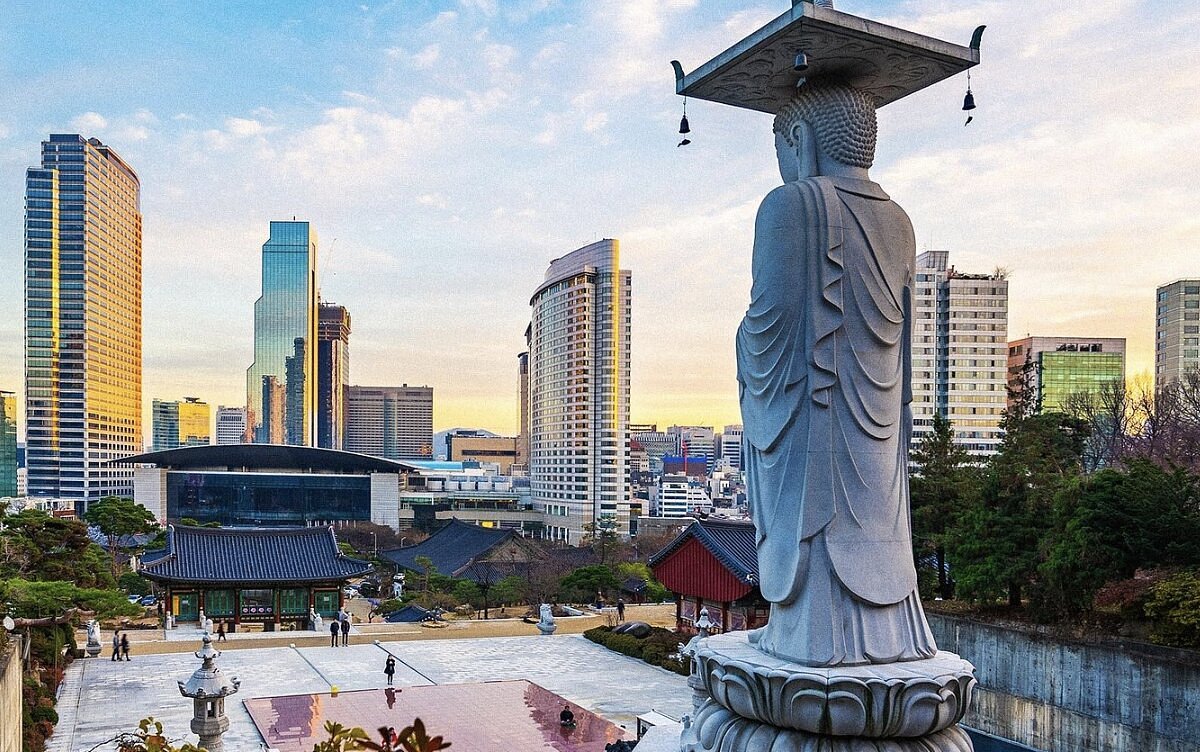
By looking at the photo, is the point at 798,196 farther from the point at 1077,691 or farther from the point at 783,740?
the point at 1077,691

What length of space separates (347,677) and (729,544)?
9.58 meters

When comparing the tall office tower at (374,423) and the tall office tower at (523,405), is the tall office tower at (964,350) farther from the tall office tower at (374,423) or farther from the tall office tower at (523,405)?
the tall office tower at (374,423)

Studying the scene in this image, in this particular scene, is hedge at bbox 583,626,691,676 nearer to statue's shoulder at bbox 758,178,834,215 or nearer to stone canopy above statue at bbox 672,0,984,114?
statue's shoulder at bbox 758,178,834,215

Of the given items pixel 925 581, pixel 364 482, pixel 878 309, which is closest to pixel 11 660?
pixel 878 309

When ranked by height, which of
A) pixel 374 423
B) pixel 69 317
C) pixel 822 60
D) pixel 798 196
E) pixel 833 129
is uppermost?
pixel 69 317

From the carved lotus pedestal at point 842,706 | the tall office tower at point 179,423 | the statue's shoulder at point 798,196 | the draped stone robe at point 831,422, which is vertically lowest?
the tall office tower at point 179,423

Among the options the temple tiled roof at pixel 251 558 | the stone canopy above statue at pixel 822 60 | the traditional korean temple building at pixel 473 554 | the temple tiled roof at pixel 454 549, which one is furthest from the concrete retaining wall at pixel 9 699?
the temple tiled roof at pixel 454 549

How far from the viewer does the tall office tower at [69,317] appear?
7462 cm

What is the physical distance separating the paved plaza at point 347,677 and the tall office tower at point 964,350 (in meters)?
41.2

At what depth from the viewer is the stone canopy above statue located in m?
7.42

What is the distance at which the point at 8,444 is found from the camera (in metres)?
84.4

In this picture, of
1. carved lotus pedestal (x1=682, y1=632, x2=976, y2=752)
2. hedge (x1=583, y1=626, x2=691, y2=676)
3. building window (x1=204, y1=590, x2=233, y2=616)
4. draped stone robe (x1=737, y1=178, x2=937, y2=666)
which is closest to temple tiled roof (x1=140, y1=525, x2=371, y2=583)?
building window (x1=204, y1=590, x2=233, y2=616)

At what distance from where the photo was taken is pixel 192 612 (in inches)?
1160

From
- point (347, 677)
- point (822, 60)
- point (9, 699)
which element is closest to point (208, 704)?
point (9, 699)
